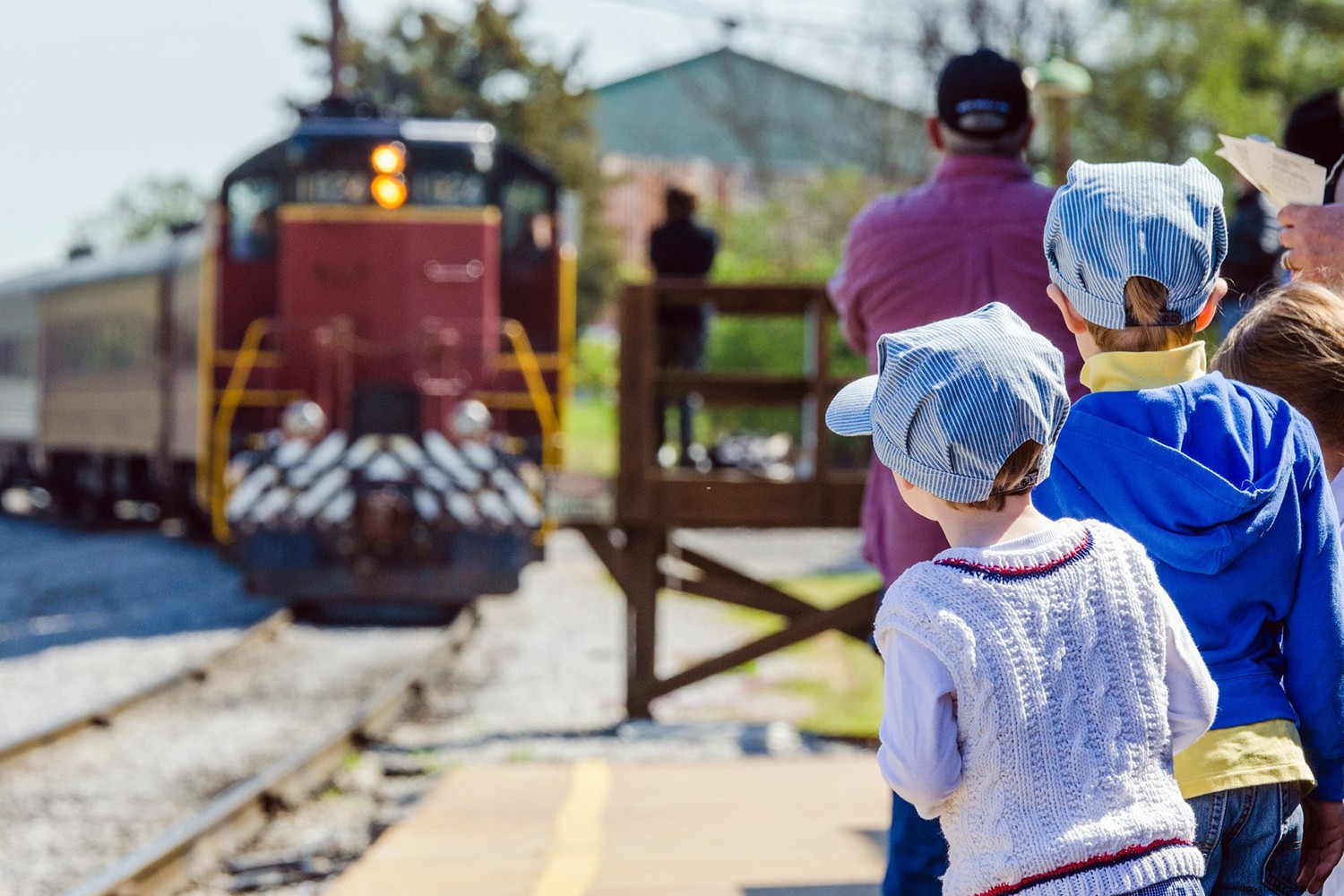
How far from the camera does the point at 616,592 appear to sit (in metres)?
15.6

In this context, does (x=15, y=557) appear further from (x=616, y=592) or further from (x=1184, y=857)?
(x=1184, y=857)

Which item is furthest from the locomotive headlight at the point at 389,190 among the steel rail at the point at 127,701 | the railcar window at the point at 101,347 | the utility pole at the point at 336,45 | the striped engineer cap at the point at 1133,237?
the striped engineer cap at the point at 1133,237

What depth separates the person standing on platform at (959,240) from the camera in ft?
11.5

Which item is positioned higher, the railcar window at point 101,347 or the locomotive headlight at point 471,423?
the railcar window at point 101,347

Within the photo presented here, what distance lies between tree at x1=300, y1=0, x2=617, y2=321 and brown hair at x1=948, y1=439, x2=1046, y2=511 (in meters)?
32.0

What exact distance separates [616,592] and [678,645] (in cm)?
348

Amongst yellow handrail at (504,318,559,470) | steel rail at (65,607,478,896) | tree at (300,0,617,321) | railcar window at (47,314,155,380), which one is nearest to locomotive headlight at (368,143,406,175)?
yellow handrail at (504,318,559,470)

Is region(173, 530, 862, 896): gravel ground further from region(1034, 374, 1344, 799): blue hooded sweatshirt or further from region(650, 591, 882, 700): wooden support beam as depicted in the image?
region(1034, 374, 1344, 799): blue hooded sweatshirt

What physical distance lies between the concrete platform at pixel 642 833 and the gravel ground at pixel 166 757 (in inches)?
60.6

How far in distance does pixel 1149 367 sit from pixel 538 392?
370 inches

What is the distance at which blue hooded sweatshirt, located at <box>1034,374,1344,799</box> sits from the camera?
228cm

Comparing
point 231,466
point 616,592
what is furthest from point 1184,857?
point 616,592

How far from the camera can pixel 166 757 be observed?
8.04 m

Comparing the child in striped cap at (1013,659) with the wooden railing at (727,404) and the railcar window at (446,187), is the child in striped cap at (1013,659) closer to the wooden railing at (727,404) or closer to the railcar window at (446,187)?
the wooden railing at (727,404)
